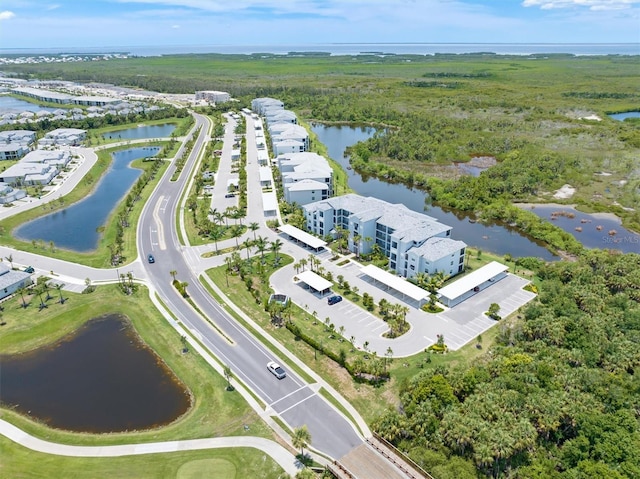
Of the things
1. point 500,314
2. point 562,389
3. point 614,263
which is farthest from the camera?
Result: point 614,263

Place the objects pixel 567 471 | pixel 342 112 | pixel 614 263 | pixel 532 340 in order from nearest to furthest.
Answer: pixel 567 471
pixel 532 340
pixel 614 263
pixel 342 112

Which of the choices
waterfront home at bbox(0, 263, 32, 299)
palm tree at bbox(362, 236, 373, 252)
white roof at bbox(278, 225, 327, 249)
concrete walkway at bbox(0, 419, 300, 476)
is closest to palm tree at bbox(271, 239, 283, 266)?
white roof at bbox(278, 225, 327, 249)

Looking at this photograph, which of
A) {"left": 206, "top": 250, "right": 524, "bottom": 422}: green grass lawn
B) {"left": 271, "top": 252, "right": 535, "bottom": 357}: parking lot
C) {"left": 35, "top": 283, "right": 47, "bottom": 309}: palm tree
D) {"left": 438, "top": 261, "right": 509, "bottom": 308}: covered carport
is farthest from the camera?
{"left": 35, "top": 283, "right": 47, "bottom": 309}: palm tree

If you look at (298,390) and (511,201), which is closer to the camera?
(298,390)

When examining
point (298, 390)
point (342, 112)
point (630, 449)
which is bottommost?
point (298, 390)

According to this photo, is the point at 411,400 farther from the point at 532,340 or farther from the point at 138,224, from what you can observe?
the point at 138,224

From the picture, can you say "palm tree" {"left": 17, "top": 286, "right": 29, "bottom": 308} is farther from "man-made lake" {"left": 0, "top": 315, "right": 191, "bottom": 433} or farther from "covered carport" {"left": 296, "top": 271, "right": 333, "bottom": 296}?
"covered carport" {"left": 296, "top": 271, "right": 333, "bottom": 296}

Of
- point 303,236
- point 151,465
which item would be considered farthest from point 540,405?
point 303,236

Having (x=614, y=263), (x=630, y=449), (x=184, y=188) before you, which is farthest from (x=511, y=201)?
(x=184, y=188)
